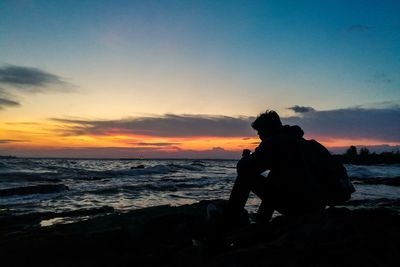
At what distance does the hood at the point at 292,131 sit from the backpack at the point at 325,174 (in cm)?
15

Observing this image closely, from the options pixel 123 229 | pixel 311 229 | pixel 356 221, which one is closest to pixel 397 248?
pixel 356 221

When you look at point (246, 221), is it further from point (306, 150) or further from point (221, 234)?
point (306, 150)

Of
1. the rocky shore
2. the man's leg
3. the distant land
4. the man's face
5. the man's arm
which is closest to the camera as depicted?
the rocky shore

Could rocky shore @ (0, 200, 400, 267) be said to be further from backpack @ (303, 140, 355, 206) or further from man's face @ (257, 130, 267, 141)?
man's face @ (257, 130, 267, 141)

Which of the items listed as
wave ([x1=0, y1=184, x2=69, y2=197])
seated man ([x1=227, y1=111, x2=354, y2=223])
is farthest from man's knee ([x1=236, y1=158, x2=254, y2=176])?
wave ([x1=0, y1=184, x2=69, y2=197])

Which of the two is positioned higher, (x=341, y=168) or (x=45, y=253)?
(x=341, y=168)

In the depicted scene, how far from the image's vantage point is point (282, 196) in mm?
4398

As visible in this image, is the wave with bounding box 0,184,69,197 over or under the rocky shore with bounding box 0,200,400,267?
under

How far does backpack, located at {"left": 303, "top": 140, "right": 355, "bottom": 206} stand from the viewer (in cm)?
402

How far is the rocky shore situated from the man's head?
1.01m

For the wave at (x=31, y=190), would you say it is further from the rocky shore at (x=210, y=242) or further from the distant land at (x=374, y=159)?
the distant land at (x=374, y=159)

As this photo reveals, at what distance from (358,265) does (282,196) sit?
5.78 ft


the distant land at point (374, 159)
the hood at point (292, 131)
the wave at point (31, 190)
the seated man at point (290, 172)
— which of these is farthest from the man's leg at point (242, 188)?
the distant land at point (374, 159)

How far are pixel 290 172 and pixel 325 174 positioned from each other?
377 millimetres
